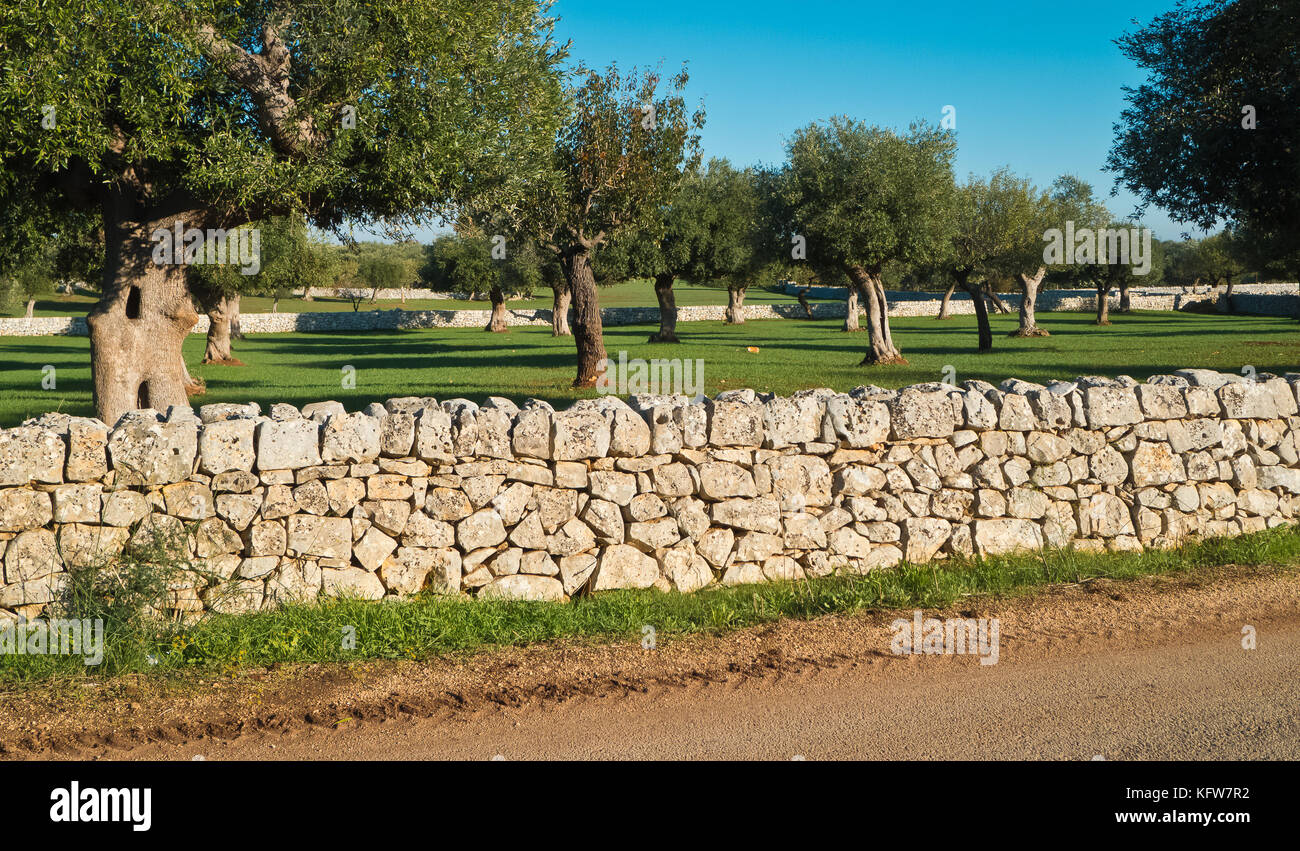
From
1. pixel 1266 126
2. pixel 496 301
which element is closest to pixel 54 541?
pixel 1266 126

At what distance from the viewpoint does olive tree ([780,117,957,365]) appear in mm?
28234

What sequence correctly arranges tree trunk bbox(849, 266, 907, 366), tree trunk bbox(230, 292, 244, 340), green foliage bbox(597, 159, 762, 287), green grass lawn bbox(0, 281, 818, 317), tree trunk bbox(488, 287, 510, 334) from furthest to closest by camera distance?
green grass lawn bbox(0, 281, 818, 317), tree trunk bbox(488, 287, 510, 334), green foliage bbox(597, 159, 762, 287), tree trunk bbox(230, 292, 244, 340), tree trunk bbox(849, 266, 907, 366)

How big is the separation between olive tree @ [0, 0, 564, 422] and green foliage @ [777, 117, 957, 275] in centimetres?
1450

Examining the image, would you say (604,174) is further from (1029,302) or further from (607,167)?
(1029,302)

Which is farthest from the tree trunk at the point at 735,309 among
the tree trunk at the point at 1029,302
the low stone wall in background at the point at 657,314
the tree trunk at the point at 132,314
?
the tree trunk at the point at 132,314

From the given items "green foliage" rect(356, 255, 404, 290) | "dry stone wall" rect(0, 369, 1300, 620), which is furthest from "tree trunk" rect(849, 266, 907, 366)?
"green foliage" rect(356, 255, 404, 290)

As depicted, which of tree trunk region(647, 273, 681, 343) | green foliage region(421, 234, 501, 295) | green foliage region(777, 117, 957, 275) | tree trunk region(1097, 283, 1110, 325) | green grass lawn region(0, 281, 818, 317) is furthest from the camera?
green grass lawn region(0, 281, 818, 317)

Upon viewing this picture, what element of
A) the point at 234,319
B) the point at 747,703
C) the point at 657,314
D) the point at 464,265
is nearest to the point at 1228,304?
the point at 657,314

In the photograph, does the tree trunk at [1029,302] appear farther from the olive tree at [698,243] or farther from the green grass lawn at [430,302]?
the green grass lawn at [430,302]

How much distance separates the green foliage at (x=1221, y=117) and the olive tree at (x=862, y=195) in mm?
10121

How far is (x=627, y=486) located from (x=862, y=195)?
22.6m

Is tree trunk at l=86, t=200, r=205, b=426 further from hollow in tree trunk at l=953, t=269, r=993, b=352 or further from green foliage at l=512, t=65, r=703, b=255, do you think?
hollow in tree trunk at l=953, t=269, r=993, b=352

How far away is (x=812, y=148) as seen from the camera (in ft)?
94.2

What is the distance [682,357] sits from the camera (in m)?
36.8
